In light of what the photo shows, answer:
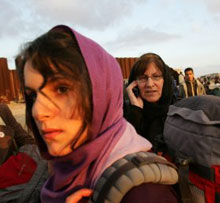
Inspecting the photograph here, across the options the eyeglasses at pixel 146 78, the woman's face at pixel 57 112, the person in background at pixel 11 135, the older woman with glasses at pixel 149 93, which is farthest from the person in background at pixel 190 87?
the woman's face at pixel 57 112

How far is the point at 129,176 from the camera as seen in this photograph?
762 millimetres

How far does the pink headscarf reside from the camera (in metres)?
0.93

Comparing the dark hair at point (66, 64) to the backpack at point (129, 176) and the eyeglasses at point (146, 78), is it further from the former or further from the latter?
the eyeglasses at point (146, 78)

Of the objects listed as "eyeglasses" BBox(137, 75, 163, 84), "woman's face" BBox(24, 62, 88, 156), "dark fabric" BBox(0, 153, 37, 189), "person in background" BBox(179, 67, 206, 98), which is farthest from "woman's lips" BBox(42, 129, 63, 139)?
"person in background" BBox(179, 67, 206, 98)

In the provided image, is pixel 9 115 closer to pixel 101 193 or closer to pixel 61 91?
pixel 61 91

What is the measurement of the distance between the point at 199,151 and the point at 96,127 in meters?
0.38

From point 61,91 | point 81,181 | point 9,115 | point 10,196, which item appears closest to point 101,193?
point 81,181

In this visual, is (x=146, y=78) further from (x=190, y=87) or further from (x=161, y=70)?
(x=190, y=87)

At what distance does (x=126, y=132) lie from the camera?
1.00 m

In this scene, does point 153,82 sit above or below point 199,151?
above

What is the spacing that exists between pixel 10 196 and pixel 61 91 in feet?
3.16

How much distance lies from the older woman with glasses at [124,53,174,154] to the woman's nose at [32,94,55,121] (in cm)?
137

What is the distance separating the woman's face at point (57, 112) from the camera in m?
0.92

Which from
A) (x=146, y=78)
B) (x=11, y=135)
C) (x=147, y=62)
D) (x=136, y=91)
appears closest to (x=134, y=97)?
(x=136, y=91)
